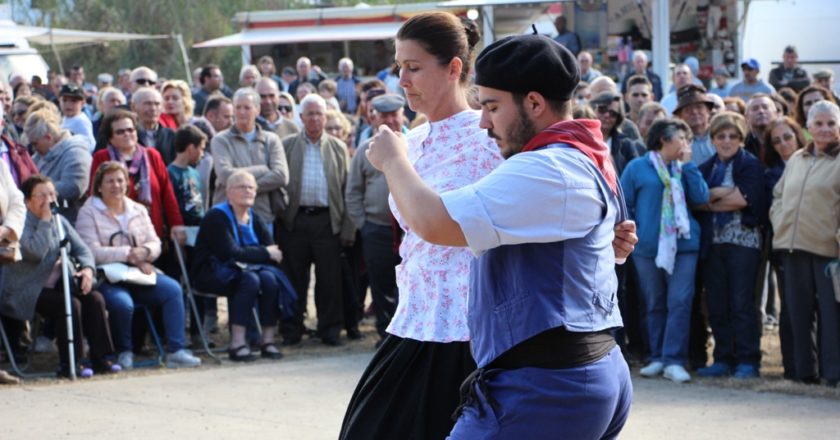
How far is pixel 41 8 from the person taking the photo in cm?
4034

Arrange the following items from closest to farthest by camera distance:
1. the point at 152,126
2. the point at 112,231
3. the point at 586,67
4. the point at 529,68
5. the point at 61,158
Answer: the point at 529,68 < the point at 112,231 < the point at 61,158 < the point at 152,126 < the point at 586,67

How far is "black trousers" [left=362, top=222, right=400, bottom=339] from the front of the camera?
945 cm

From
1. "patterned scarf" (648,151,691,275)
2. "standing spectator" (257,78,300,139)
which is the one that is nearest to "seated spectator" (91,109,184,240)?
"standing spectator" (257,78,300,139)

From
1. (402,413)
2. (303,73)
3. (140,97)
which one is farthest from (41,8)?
(402,413)

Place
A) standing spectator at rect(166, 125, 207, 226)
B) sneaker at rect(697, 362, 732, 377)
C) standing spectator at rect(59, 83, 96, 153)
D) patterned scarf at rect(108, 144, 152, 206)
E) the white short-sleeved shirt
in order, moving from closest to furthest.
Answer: the white short-sleeved shirt → sneaker at rect(697, 362, 732, 377) → patterned scarf at rect(108, 144, 152, 206) → standing spectator at rect(166, 125, 207, 226) → standing spectator at rect(59, 83, 96, 153)

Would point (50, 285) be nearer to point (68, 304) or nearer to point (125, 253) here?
point (68, 304)

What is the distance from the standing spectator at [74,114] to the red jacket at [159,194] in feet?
4.89

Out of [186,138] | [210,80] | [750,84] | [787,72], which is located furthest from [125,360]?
[787,72]

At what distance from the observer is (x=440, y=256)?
13.1 ft

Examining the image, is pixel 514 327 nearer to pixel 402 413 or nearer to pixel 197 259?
pixel 402 413

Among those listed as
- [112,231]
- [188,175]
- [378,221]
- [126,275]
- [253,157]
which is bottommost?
[126,275]

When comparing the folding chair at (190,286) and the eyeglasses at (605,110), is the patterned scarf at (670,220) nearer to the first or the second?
the eyeglasses at (605,110)

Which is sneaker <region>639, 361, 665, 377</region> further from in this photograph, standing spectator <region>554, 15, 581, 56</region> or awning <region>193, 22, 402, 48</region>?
awning <region>193, 22, 402, 48</region>

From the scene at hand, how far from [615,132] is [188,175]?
327 cm
